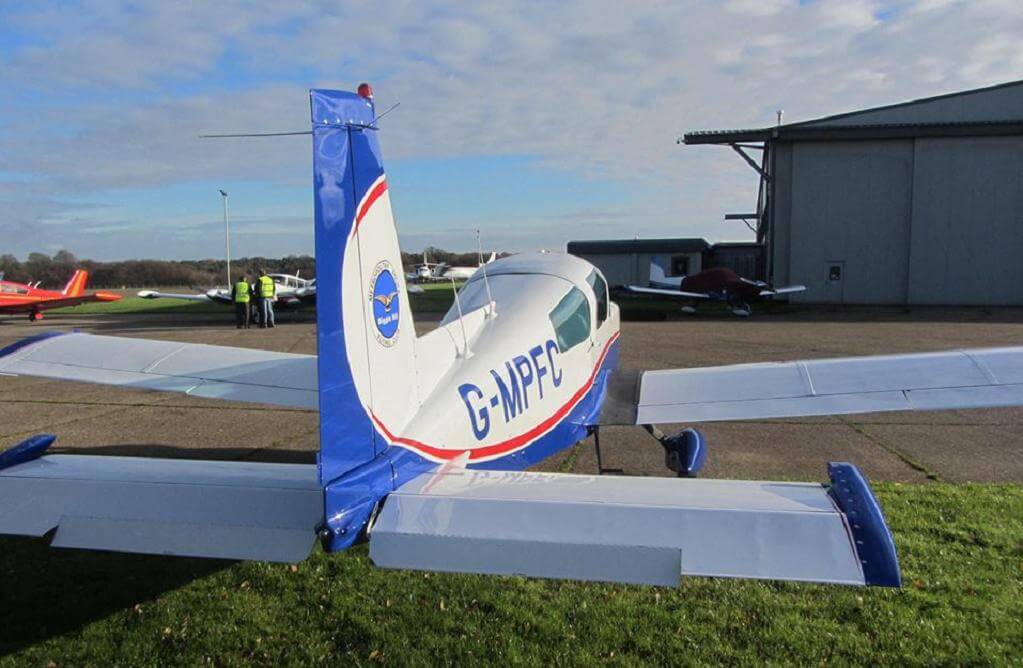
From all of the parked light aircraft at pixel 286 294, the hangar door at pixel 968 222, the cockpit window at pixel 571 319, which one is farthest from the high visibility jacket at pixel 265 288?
the hangar door at pixel 968 222

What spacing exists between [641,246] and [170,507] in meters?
37.0

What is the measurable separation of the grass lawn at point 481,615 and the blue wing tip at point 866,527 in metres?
1.40

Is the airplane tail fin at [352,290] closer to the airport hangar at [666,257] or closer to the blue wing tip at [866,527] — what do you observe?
the blue wing tip at [866,527]

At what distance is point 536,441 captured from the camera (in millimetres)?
4992

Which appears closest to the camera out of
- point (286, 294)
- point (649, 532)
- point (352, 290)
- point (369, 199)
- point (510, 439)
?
point (649, 532)

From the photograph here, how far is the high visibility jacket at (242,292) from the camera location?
2234cm

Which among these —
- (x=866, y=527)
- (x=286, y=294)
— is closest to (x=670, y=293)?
(x=286, y=294)

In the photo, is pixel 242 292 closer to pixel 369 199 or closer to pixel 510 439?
pixel 510 439

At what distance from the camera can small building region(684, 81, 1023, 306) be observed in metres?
29.2

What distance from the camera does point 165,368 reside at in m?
5.60

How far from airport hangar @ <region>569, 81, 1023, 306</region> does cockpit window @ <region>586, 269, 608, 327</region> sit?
2454 centimetres

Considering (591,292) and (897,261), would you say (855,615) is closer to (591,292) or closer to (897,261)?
(591,292)

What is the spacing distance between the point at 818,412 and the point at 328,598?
3.63 m

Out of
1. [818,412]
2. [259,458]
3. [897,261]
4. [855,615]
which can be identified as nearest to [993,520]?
[818,412]
